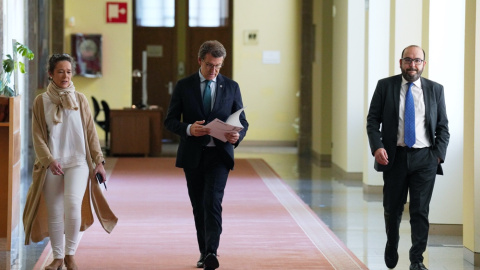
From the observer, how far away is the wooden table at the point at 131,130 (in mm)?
17828

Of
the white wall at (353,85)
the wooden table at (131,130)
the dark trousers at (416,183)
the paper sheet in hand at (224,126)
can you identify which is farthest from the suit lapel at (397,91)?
the wooden table at (131,130)

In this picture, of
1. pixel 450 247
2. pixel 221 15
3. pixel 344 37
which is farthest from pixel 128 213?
pixel 221 15

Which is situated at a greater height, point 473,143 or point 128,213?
point 473,143

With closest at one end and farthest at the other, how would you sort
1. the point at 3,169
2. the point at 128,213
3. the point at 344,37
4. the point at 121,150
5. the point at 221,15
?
the point at 3,169, the point at 128,213, the point at 344,37, the point at 121,150, the point at 221,15

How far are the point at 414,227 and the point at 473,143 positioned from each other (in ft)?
3.80

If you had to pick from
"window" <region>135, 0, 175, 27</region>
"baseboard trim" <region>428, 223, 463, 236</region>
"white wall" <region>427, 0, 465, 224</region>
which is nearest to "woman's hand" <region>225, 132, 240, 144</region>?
"white wall" <region>427, 0, 465, 224</region>

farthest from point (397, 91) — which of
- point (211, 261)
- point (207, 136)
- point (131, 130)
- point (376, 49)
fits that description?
point (131, 130)

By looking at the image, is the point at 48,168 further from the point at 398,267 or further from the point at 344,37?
the point at 344,37

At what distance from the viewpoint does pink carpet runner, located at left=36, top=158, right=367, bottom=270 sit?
7.32 meters

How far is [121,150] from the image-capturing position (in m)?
17.9

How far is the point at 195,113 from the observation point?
258 inches

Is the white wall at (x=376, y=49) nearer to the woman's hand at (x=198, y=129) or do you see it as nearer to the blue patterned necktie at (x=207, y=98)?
the blue patterned necktie at (x=207, y=98)

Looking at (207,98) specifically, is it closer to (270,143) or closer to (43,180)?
(43,180)

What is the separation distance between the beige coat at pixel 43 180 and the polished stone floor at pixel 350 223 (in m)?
0.51
